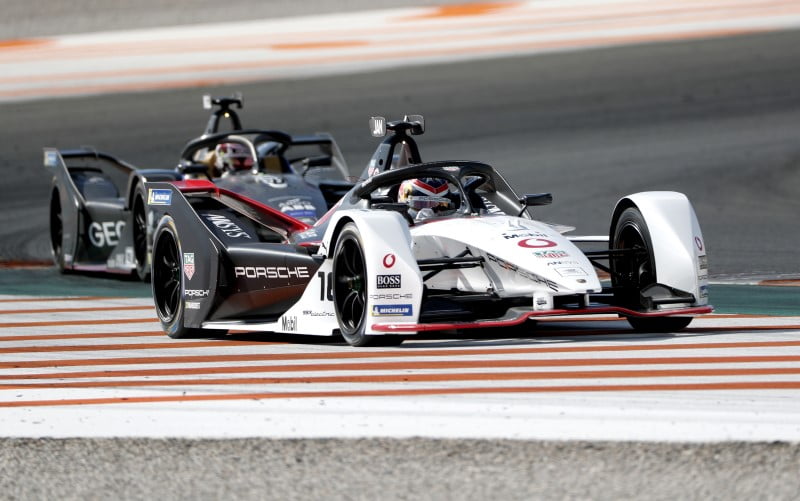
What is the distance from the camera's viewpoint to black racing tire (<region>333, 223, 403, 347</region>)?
32.2 ft

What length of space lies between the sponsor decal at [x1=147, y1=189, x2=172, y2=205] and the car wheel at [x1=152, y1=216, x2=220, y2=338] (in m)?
0.13

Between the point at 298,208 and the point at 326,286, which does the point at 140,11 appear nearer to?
the point at 298,208

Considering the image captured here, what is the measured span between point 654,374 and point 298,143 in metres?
10.3

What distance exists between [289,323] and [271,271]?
21.6 inches

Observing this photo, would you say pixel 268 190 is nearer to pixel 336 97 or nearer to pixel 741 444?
pixel 741 444

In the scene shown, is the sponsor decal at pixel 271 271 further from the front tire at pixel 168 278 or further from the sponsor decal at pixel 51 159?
the sponsor decal at pixel 51 159

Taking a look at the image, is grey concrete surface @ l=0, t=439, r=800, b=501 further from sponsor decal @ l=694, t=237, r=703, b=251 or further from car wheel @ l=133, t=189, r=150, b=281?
car wheel @ l=133, t=189, r=150, b=281

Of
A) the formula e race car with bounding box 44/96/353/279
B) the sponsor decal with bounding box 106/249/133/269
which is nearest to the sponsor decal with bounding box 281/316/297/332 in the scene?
the formula e race car with bounding box 44/96/353/279

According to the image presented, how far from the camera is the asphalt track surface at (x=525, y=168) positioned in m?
5.95

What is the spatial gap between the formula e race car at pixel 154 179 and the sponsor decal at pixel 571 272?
6227 mm

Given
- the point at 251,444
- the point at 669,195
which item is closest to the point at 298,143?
the point at 669,195

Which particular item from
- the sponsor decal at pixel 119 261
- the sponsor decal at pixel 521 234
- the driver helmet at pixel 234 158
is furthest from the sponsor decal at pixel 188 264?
the driver helmet at pixel 234 158

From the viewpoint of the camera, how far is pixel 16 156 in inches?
1035

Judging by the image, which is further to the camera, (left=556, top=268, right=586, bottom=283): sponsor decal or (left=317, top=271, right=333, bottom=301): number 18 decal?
(left=317, top=271, right=333, bottom=301): number 18 decal
